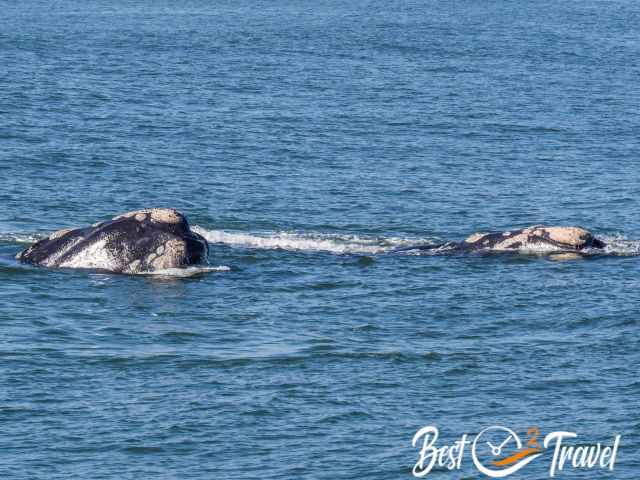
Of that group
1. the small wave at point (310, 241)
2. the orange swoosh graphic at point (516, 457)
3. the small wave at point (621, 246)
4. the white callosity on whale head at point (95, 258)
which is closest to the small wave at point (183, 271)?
the white callosity on whale head at point (95, 258)

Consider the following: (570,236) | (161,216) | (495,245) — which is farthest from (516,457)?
(570,236)

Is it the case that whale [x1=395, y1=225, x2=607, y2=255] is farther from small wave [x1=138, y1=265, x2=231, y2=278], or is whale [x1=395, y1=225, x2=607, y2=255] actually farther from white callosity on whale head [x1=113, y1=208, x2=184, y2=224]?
white callosity on whale head [x1=113, y1=208, x2=184, y2=224]

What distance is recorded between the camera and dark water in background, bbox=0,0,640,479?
1067 inches

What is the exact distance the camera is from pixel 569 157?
194 feet

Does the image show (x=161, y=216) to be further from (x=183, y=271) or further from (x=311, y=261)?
(x=311, y=261)

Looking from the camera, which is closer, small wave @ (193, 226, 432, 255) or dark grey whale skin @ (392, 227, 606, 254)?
dark grey whale skin @ (392, 227, 606, 254)

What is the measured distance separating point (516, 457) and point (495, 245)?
1698 cm

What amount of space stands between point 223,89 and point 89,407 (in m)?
48.8

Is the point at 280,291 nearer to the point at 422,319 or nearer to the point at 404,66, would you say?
the point at 422,319

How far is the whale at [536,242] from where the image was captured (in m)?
41.8

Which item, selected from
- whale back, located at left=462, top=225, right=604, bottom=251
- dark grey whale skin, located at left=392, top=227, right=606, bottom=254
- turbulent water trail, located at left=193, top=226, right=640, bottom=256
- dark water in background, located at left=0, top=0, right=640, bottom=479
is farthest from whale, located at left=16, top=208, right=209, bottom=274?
whale back, located at left=462, top=225, right=604, bottom=251

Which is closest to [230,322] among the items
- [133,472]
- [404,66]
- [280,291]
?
[280,291]

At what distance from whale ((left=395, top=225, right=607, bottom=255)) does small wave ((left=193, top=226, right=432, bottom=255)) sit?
4.17 feet

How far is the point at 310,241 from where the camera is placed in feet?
144
